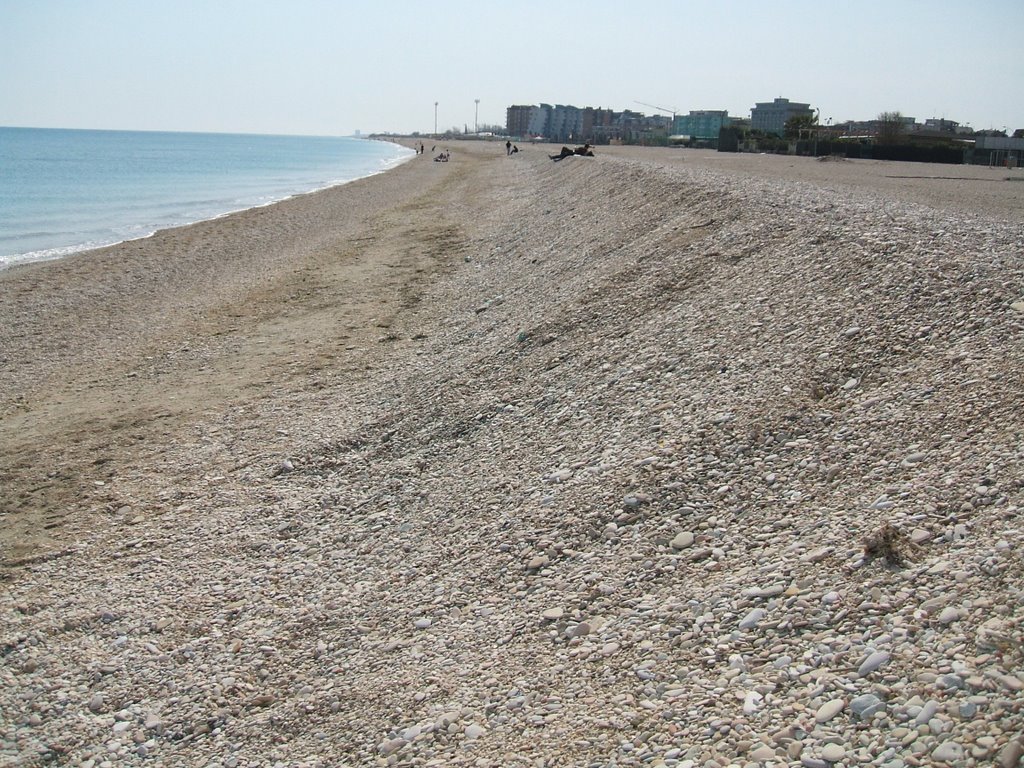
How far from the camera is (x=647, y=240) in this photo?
535 inches

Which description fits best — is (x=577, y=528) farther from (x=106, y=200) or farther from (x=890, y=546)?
(x=106, y=200)

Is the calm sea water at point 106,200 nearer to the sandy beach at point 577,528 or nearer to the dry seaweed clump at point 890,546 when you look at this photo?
the sandy beach at point 577,528

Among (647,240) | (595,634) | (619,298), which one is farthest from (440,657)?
(647,240)

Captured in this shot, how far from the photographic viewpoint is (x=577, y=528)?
20.5ft

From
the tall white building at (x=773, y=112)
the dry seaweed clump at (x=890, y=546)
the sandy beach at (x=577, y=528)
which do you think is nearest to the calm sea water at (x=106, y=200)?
the sandy beach at (x=577, y=528)

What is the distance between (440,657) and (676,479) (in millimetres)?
2160

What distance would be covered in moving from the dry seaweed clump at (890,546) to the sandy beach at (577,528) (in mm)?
22

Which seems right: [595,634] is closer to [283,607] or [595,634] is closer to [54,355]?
[283,607]

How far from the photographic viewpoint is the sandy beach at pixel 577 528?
424 centimetres

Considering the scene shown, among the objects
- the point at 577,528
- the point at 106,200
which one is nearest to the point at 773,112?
the point at 106,200

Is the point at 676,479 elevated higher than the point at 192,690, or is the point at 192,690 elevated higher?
the point at 676,479

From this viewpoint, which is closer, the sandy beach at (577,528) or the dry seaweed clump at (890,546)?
the sandy beach at (577,528)

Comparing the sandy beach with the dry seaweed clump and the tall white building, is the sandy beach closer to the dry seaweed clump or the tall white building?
the dry seaweed clump

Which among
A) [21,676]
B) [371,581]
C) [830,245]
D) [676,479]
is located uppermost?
[830,245]
